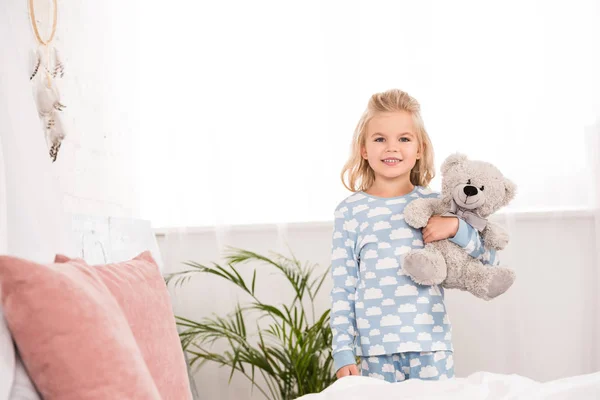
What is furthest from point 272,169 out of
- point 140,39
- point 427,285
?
point 427,285

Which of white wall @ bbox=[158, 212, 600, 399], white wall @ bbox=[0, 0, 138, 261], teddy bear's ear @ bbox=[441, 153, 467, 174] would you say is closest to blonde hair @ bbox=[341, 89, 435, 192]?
teddy bear's ear @ bbox=[441, 153, 467, 174]

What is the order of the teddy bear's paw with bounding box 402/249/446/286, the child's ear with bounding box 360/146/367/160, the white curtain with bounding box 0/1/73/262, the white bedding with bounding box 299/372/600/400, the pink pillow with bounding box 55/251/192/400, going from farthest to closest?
the child's ear with bounding box 360/146/367/160 < the teddy bear's paw with bounding box 402/249/446/286 < the white curtain with bounding box 0/1/73/262 < the white bedding with bounding box 299/372/600/400 < the pink pillow with bounding box 55/251/192/400

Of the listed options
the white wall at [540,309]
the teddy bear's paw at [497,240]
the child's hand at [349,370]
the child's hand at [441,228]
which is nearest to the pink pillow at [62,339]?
the child's hand at [349,370]

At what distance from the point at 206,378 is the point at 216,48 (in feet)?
4.60

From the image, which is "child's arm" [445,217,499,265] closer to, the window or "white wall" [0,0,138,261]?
the window

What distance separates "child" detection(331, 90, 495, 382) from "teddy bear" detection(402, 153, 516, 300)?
0.11 ft

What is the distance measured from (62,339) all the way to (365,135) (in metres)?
1.30

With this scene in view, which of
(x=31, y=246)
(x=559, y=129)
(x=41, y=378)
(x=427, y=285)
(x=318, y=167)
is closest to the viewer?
(x=41, y=378)

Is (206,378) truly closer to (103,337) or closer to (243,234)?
(243,234)

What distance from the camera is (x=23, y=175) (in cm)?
145

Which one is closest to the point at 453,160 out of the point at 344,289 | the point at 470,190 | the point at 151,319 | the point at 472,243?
the point at 470,190

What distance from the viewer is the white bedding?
3.94ft

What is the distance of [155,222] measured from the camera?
271 centimetres

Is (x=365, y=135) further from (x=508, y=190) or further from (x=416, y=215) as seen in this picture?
(x=508, y=190)
